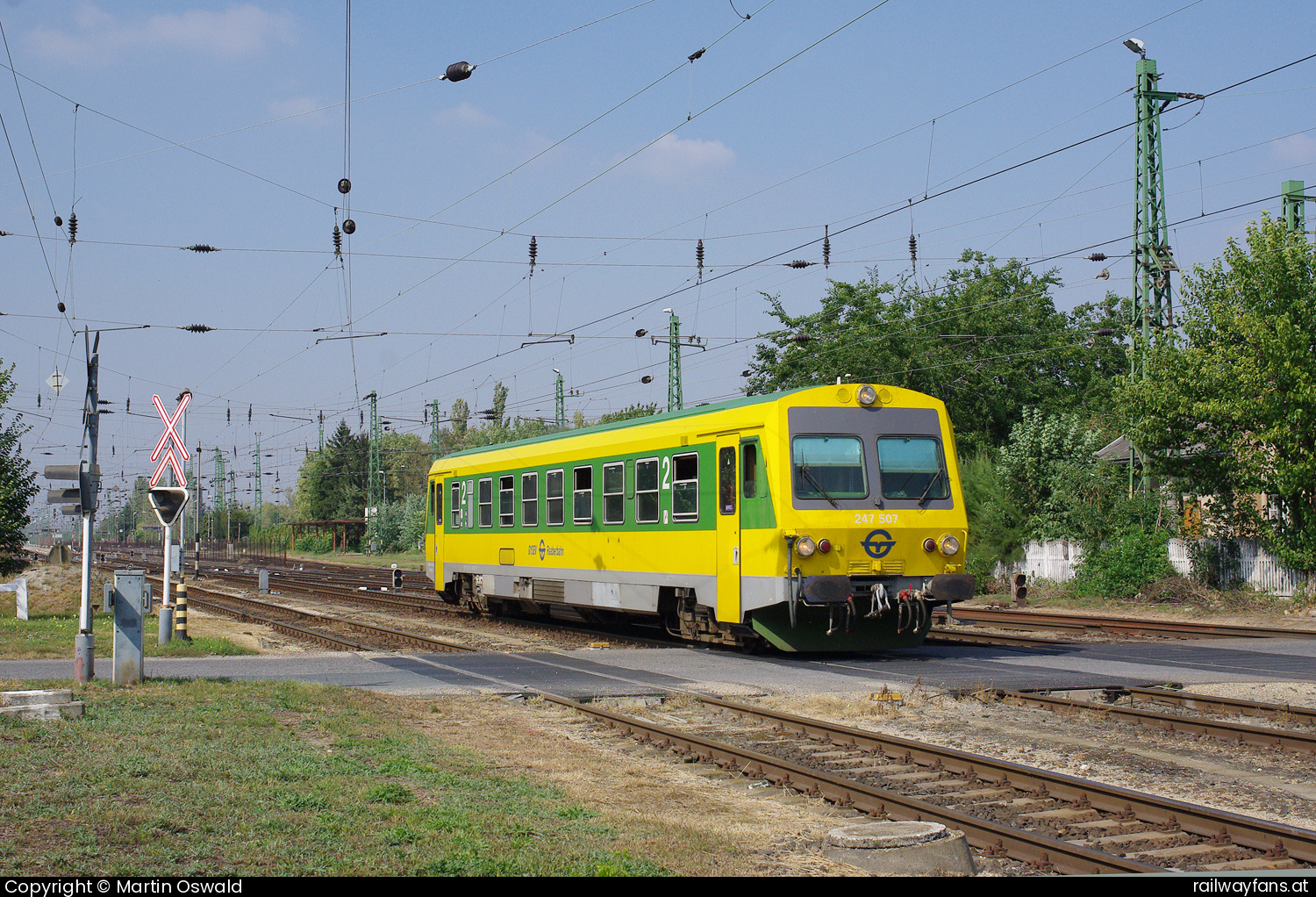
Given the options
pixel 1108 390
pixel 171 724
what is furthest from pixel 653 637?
pixel 1108 390

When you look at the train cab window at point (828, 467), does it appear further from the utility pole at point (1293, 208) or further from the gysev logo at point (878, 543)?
the utility pole at point (1293, 208)

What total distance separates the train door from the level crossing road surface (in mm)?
836

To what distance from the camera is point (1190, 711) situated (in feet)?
39.6

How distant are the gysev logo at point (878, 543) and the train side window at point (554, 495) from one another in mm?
6956

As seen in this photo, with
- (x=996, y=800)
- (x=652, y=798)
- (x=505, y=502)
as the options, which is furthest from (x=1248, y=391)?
(x=652, y=798)

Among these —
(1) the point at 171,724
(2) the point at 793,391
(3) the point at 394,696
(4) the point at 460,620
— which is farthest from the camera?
(4) the point at 460,620

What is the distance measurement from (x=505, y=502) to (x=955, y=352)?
27070 millimetres

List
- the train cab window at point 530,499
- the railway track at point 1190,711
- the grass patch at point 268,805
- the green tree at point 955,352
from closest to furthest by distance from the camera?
the grass patch at point 268,805 → the railway track at point 1190,711 → the train cab window at point 530,499 → the green tree at point 955,352

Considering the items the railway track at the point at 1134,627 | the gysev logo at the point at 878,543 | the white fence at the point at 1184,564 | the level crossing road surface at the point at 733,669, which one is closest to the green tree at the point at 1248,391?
the white fence at the point at 1184,564

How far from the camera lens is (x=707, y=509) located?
16875 millimetres

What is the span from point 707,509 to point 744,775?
8.03 meters

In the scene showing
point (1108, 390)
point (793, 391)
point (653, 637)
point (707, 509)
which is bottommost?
point (653, 637)

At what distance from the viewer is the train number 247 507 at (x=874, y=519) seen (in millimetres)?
15820

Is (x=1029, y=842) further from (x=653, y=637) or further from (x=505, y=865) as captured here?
(x=653, y=637)
